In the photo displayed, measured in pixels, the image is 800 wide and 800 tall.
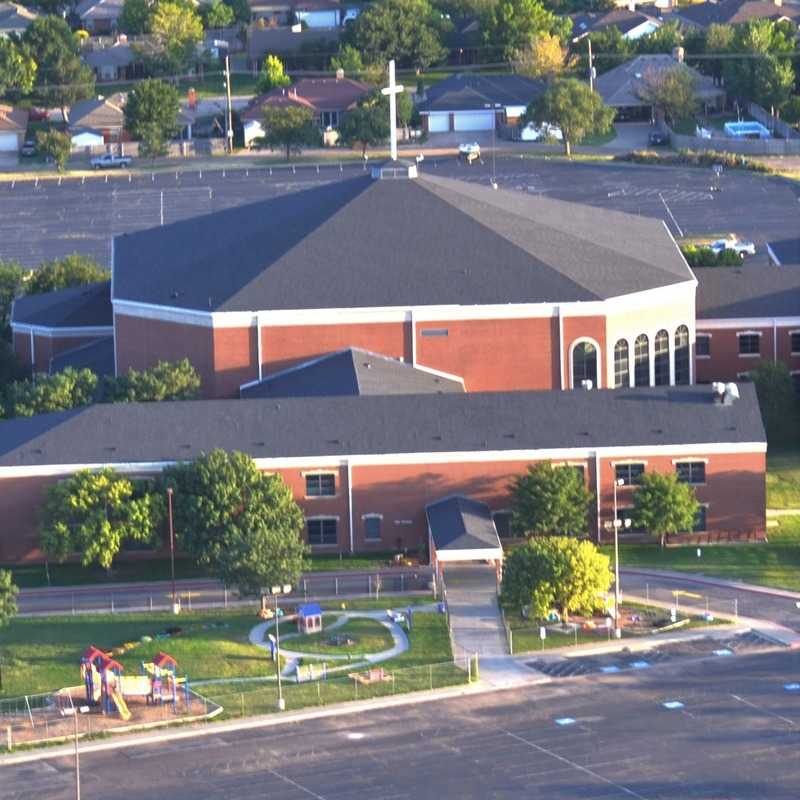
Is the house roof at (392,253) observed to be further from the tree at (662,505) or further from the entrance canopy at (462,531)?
the entrance canopy at (462,531)

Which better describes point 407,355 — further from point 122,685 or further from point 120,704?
point 120,704

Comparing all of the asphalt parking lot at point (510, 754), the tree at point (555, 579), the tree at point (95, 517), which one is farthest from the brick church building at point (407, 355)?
the asphalt parking lot at point (510, 754)

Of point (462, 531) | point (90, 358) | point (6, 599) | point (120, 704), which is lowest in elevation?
point (120, 704)

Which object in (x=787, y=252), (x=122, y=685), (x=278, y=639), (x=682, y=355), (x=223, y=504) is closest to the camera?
(x=122, y=685)

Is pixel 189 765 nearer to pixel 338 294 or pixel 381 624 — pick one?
pixel 381 624

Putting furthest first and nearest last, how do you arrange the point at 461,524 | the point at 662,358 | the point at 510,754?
1. the point at 662,358
2. the point at 461,524
3. the point at 510,754

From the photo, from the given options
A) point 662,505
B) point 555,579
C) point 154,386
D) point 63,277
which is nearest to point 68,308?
point 63,277
